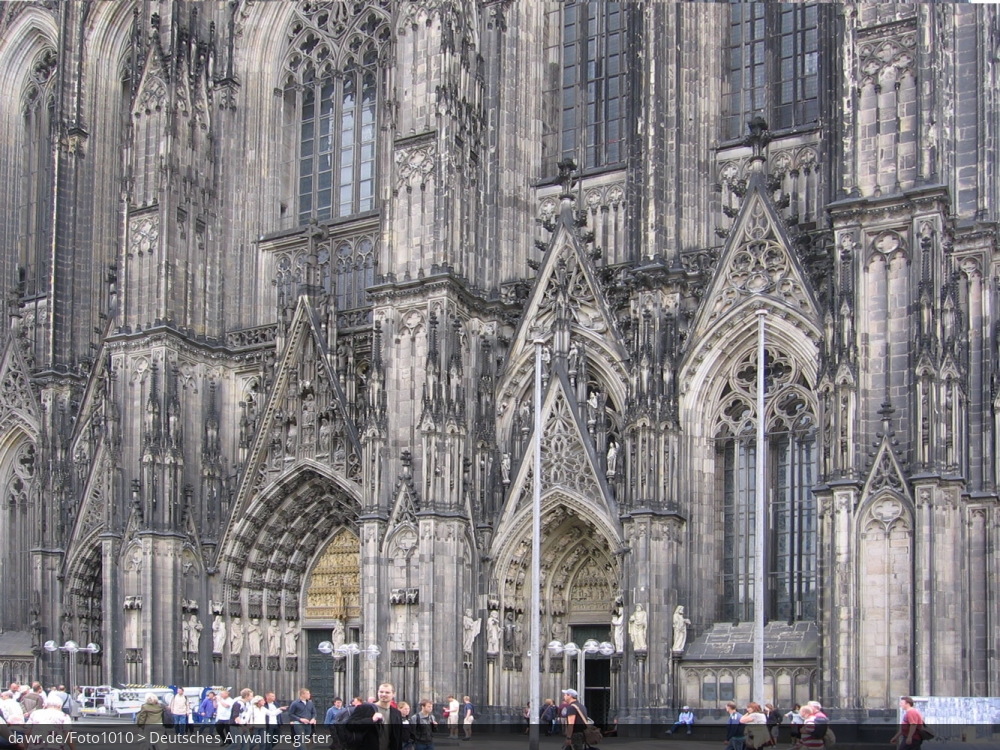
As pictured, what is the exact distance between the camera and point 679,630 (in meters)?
33.3

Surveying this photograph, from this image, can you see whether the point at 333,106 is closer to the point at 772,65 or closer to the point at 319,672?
the point at 772,65

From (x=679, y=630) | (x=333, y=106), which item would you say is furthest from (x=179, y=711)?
(x=333, y=106)

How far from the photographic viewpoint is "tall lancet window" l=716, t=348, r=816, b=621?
33750mm

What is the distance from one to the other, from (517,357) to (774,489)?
715 cm

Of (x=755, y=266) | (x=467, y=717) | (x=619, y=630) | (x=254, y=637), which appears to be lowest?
(x=467, y=717)

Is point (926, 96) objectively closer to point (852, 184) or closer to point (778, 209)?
point (852, 184)

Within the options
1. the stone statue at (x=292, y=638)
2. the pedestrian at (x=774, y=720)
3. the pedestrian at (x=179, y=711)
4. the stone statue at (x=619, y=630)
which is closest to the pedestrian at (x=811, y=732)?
the pedestrian at (x=774, y=720)

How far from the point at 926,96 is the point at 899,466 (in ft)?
24.5

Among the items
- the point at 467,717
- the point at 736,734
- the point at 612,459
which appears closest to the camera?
the point at 736,734

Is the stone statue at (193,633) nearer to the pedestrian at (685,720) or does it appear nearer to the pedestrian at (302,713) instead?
the pedestrian at (685,720)

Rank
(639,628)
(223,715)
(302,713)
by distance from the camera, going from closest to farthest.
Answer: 1. (302,713)
2. (223,715)
3. (639,628)

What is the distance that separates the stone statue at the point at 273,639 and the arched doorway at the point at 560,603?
26.2ft

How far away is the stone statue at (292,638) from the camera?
4150cm

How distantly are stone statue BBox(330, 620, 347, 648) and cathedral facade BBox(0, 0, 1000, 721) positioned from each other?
0.35 m
